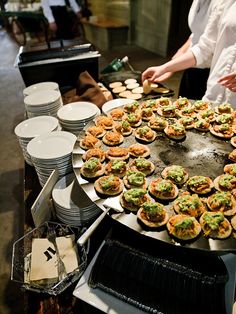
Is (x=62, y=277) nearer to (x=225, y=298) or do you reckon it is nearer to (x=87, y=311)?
(x=87, y=311)

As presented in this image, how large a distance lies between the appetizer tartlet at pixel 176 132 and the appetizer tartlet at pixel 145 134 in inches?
5.6

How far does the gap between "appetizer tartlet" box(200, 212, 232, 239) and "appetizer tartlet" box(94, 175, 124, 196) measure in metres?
0.59

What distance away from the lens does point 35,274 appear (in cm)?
170

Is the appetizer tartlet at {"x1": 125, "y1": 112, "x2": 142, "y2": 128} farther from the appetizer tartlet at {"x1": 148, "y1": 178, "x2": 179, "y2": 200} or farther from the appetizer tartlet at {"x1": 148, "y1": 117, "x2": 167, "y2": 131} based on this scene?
the appetizer tartlet at {"x1": 148, "y1": 178, "x2": 179, "y2": 200}

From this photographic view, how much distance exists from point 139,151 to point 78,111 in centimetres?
104

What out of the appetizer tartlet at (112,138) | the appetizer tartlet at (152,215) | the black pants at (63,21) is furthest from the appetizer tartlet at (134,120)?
the black pants at (63,21)

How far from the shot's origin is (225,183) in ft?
6.01

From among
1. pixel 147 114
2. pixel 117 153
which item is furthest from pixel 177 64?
pixel 117 153

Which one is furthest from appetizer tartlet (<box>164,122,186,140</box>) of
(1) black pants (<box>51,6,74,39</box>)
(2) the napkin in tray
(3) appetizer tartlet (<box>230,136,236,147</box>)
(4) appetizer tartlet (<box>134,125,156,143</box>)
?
(1) black pants (<box>51,6,74,39</box>)

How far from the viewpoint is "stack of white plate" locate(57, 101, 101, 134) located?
8.94 feet

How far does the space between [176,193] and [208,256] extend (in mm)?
448

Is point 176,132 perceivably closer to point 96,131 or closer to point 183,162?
point 183,162

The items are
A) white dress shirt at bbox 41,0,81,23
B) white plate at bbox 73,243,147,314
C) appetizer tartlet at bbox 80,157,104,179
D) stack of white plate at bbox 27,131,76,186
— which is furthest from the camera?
white dress shirt at bbox 41,0,81,23

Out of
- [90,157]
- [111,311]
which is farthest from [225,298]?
[90,157]
